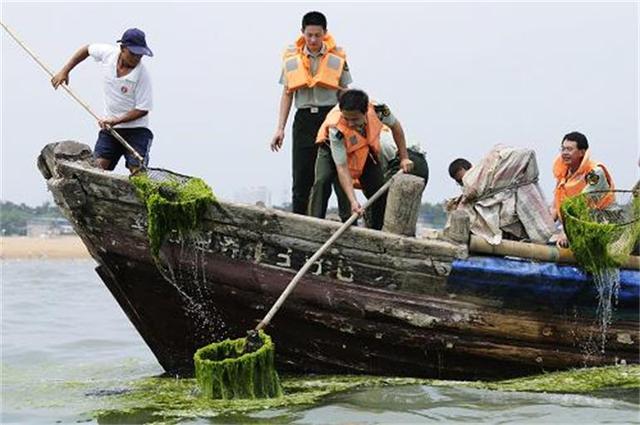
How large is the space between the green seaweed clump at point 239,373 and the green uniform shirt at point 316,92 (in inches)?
93.1

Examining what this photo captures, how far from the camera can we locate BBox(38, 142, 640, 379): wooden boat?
7.43 meters

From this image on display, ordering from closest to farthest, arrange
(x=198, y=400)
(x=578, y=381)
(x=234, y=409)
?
(x=234, y=409) → (x=198, y=400) → (x=578, y=381)

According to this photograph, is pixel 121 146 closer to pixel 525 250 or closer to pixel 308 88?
pixel 308 88

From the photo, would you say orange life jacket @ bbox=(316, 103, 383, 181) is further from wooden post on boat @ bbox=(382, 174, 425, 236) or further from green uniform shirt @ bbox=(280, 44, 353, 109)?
wooden post on boat @ bbox=(382, 174, 425, 236)

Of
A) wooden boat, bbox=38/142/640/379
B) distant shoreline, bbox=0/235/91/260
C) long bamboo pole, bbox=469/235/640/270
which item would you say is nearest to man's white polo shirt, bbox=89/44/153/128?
wooden boat, bbox=38/142/640/379

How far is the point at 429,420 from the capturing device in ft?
21.5

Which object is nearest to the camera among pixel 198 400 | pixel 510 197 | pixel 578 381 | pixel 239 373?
pixel 239 373

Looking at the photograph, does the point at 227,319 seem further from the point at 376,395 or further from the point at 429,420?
the point at 429,420

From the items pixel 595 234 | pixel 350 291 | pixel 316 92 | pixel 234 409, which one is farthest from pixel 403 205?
pixel 234 409

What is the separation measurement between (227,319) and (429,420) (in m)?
1.81

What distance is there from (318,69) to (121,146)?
5.36ft

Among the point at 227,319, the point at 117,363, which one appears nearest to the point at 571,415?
the point at 227,319

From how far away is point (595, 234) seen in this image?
746 cm

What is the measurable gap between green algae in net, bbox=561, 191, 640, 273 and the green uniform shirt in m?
2.06
